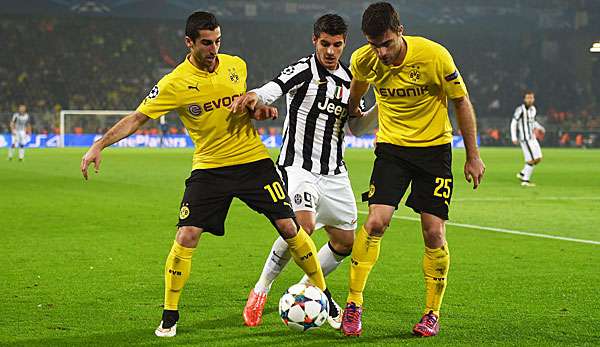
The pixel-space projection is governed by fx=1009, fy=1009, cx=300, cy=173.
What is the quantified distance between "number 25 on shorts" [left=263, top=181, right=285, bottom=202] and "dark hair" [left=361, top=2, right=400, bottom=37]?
114 cm

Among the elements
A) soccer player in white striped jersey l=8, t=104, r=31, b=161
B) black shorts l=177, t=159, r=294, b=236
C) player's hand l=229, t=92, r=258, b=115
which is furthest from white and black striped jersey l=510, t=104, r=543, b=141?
player's hand l=229, t=92, r=258, b=115

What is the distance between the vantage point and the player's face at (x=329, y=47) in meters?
6.32

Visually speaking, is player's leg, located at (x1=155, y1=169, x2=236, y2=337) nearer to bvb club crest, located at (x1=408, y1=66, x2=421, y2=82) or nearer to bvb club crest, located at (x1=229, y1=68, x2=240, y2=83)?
bvb club crest, located at (x1=229, y1=68, x2=240, y2=83)

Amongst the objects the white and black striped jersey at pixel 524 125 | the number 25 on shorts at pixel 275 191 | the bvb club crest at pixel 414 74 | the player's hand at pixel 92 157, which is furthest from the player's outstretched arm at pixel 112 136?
the white and black striped jersey at pixel 524 125

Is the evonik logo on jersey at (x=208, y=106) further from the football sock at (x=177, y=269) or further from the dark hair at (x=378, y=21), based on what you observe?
the dark hair at (x=378, y=21)

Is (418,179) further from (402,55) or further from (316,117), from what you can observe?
(316,117)

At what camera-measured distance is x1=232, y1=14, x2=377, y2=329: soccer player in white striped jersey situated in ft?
21.4

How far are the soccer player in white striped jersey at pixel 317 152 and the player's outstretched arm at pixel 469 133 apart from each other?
765mm

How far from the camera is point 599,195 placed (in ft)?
58.6

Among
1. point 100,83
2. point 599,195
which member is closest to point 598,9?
point 100,83

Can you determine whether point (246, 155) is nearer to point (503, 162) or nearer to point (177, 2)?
point (503, 162)

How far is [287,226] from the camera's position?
612 cm

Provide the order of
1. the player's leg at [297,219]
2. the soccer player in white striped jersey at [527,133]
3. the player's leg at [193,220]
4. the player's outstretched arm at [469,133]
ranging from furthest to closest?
the soccer player in white striped jersey at [527,133] → the player's leg at [297,219] → the player's leg at [193,220] → the player's outstretched arm at [469,133]

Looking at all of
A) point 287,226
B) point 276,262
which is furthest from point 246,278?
point 287,226
